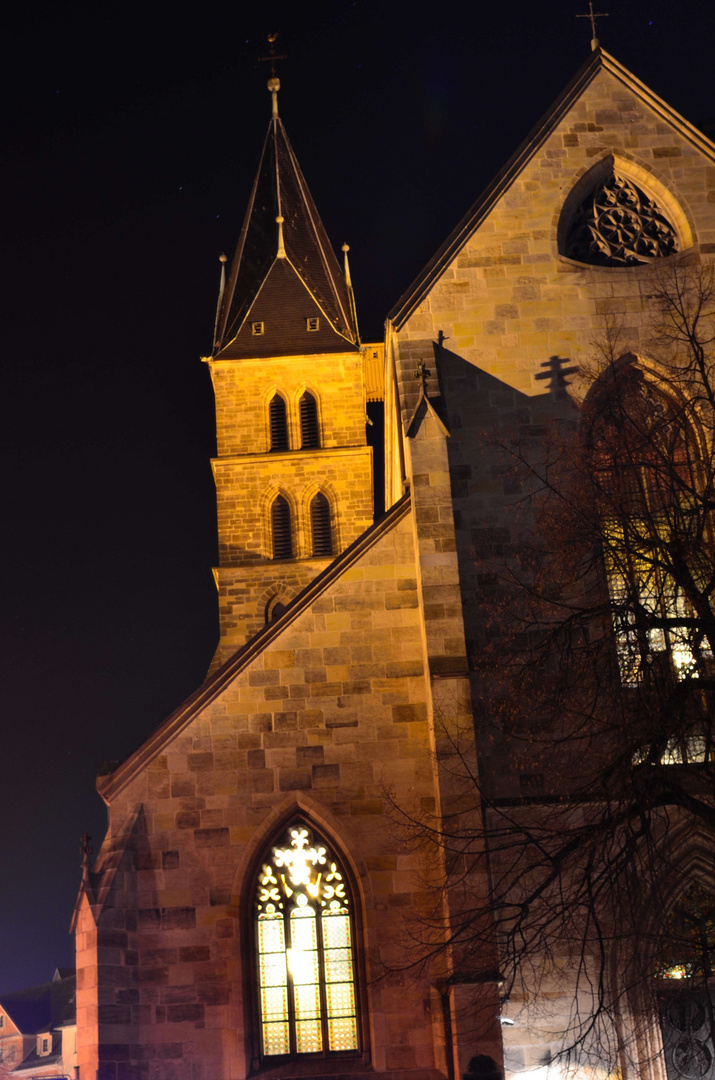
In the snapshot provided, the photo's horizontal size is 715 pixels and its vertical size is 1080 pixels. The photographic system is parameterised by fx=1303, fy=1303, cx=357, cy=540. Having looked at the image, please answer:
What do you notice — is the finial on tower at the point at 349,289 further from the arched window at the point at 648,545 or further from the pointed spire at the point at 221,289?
the arched window at the point at 648,545

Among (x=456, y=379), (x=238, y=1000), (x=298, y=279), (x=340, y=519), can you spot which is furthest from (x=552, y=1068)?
(x=298, y=279)

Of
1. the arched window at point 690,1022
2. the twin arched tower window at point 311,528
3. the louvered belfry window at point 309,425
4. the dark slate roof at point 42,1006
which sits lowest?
the arched window at point 690,1022

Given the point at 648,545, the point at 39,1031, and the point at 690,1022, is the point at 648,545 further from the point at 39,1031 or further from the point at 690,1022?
the point at 39,1031

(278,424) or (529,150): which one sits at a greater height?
(278,424)

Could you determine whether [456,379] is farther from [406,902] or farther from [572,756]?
[406,902]

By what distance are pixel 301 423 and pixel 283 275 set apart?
4890 mm

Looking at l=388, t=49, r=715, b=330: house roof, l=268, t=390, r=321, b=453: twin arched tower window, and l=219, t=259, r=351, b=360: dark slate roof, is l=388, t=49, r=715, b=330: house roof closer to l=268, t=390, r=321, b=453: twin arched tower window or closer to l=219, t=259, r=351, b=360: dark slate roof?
l=268, t=390, r=321, b=453: twin arched tower window

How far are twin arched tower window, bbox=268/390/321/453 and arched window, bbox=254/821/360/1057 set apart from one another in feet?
68.5

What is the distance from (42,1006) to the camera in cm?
7538

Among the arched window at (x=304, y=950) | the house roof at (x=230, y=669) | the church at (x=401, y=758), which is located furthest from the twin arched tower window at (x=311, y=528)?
the arched window at (x=304, y=950)

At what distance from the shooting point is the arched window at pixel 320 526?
34875 millimetres

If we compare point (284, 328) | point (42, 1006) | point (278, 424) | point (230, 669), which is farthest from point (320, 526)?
point (42, 1006)

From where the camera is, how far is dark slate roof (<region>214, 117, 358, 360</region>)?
36906 mm

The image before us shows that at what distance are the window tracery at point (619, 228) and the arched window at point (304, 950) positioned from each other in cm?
865
